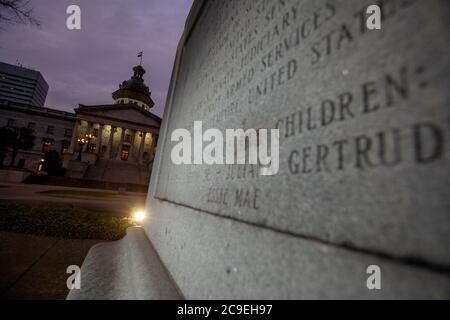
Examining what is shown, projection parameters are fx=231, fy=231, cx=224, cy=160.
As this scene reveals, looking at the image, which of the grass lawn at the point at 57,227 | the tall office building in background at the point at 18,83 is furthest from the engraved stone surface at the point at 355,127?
the tall office building in background at the point at 18,83

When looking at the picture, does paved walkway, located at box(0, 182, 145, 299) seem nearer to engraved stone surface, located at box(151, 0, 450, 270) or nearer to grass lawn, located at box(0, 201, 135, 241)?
grass lawn, located at box(0, 201, 135, 241)

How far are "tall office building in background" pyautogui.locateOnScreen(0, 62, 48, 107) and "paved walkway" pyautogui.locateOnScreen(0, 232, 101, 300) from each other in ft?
602

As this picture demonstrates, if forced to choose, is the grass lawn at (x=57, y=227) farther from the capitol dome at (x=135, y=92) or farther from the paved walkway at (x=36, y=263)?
the capitol dome at (x=135, y=92)

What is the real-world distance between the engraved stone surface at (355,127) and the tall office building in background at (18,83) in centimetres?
18734

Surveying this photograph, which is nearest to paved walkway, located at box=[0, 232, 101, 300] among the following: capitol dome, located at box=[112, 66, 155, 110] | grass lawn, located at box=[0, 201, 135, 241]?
grass lawn, located at box=[0, 201, 135, 241]

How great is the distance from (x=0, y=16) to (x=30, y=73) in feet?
597

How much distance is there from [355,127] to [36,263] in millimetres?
4051

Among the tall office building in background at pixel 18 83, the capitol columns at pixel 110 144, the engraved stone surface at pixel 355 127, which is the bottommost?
the engraved stone surface at pixel 355 127

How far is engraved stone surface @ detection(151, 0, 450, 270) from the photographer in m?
0.65

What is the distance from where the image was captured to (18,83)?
14275 centimetres

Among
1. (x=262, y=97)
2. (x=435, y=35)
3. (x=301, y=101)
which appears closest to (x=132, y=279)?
(x=262, y=97)

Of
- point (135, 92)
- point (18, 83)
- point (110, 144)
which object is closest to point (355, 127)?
point (110, 144)

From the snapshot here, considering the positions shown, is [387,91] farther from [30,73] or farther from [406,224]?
[30,73]

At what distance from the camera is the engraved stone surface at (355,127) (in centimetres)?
65
